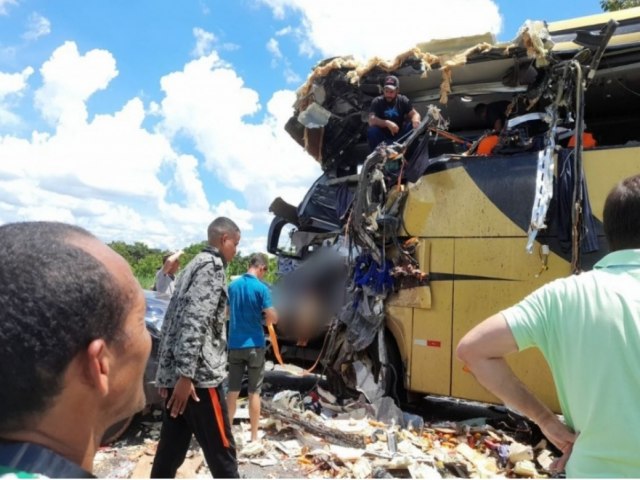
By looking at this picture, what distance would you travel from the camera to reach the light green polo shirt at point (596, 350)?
4.74ft

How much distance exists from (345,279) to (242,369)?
6.94 feet

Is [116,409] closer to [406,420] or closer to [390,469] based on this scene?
[390,469]

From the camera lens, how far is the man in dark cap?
23.9 feet

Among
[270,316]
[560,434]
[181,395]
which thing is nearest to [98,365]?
[560,434]

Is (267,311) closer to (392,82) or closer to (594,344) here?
(392,82)

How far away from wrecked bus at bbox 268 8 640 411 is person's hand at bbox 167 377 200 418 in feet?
11.4

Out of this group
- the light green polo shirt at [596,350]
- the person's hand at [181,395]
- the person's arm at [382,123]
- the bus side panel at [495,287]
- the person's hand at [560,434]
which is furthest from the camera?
the person's arm at [382,123]

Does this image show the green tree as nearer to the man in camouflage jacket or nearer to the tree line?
the tree line

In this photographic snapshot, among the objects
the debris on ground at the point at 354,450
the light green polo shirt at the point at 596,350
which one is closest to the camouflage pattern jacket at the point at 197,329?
the debris on ground at the point at 354,450

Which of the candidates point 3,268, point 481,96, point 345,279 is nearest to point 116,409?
point 3,268

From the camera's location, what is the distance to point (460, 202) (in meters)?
6.20

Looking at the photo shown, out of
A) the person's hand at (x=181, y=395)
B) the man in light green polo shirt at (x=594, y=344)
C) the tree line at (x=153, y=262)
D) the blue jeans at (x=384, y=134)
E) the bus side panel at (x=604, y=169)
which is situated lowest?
the tree line at (x=153, y=262)

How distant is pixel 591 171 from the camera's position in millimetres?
5473

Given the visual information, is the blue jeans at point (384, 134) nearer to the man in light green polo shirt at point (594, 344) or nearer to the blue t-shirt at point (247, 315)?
the blue t-shirt at point (247, 315)
